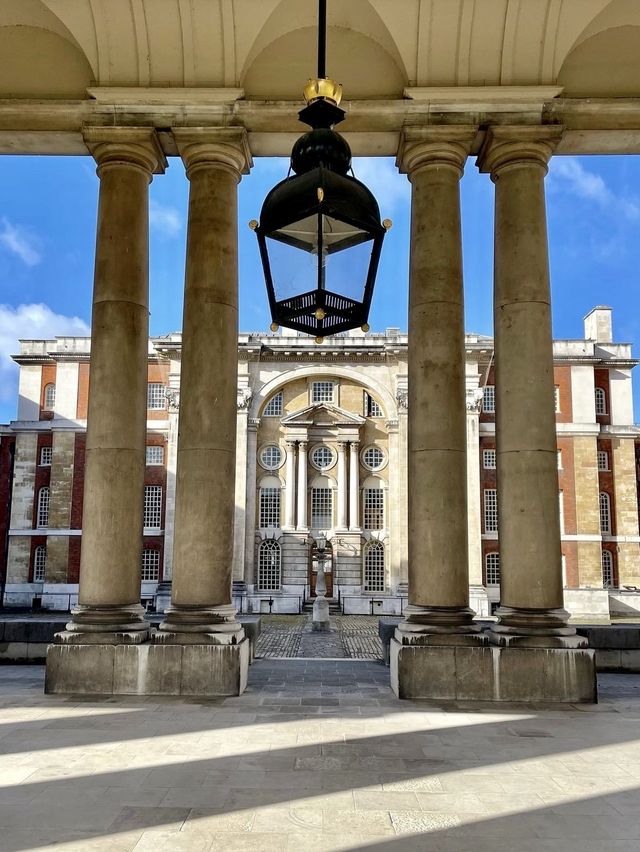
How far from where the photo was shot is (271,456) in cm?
5334

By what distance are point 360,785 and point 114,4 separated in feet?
36.4

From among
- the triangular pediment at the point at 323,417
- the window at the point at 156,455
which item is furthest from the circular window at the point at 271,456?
the window at the point at 156,455

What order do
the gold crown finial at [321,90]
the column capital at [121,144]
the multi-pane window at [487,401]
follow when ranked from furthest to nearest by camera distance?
1. the multi-pane window at [487,401]
2. the column capital at [121,144]
3. the gold crown finial at [321,90]

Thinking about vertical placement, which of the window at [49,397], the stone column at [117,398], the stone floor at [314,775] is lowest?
the stone floor at [314,775]

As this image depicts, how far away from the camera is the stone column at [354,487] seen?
51.8 m

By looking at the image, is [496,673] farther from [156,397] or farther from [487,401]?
[156,397]

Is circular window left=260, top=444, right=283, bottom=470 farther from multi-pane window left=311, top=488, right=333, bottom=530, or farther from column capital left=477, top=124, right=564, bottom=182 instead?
column capital left=477, top=124, right=564, bottom=182

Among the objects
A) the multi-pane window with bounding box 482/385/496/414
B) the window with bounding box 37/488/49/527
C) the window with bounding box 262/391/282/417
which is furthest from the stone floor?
the window with bounding box 37/488/49/527

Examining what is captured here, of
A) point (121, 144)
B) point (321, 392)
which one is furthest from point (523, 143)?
point (321, 392)

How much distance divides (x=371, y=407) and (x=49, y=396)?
24.5 m

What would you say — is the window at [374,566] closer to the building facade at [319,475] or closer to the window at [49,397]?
the building facade at [319,475]

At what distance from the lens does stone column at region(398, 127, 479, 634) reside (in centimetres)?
1062

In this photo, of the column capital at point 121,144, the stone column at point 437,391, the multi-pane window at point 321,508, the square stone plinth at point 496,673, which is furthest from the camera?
the multi-pane window at point 321,508

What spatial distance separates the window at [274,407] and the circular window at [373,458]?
6.88 metres
